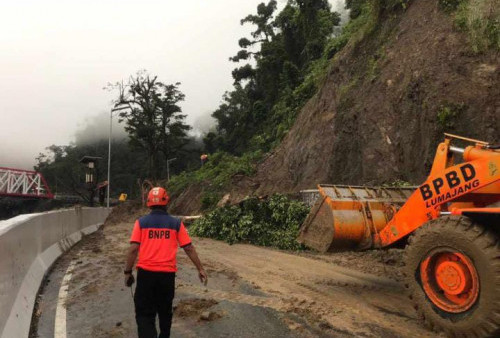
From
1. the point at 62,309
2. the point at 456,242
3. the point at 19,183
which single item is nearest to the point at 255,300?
the point at 62,309

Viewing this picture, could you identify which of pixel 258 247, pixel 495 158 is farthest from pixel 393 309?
pixel 258 247

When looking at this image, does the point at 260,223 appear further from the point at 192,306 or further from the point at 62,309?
the point at 62,309

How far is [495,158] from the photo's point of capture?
→ 18.3ft

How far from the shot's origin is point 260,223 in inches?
615

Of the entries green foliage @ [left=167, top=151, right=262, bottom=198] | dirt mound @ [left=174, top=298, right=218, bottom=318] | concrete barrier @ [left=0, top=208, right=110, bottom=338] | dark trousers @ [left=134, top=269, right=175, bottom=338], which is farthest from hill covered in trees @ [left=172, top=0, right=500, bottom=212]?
dark trousers @ [left=134, top=269, right=175, bottom=338]

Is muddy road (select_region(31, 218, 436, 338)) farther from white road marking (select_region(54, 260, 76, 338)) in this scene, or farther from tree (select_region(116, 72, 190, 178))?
tree (select_region(116, 72, 190, 178))

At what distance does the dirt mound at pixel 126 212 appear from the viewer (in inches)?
1188

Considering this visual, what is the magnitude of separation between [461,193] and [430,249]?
0.90m

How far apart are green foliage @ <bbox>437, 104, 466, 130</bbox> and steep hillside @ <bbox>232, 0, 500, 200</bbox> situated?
30 mm

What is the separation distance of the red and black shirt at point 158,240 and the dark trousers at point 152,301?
0.10 meters

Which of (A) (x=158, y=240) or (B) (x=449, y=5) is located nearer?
(A) (x=158, y=240)

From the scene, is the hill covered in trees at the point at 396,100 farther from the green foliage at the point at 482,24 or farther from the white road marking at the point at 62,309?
the white road marking at the point at 62,309

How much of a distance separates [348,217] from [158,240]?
4109 millimetres

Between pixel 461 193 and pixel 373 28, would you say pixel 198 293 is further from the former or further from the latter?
pixel 373 28
